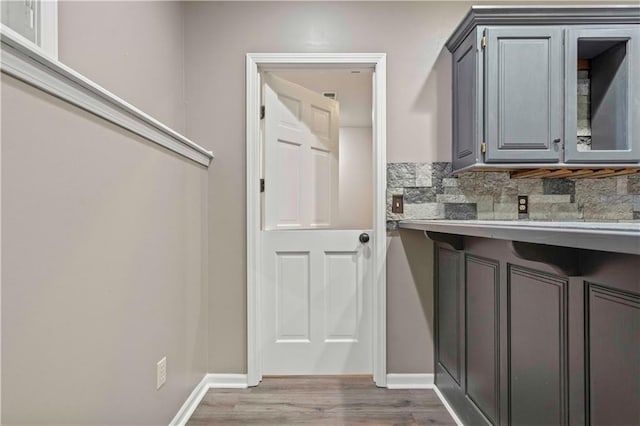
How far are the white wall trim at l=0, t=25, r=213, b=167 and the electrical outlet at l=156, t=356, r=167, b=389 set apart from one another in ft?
3.09

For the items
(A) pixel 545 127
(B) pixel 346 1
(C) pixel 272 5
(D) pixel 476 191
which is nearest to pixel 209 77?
(C) pixel 272 5

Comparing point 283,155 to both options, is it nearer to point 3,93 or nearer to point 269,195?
point 269,195

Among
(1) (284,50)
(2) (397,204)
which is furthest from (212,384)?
(1) (284,50)

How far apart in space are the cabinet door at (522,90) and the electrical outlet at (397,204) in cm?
56

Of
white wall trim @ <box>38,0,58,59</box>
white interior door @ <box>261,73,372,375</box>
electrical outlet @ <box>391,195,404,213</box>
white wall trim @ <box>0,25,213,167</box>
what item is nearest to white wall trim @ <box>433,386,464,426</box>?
white interior door @ <box>261,73,372,375</box>

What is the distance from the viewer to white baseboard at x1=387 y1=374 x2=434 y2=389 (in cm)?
227

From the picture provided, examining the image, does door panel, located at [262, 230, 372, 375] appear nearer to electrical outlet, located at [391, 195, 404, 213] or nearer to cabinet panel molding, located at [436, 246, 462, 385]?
electrical outlet, located at [391, 195, 404, 213]

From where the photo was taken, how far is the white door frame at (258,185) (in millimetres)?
2281

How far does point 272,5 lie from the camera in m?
2.29

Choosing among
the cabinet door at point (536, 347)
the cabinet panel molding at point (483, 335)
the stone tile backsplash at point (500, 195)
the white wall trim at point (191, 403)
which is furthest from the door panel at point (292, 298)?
the cabinet door at point (536, 347)

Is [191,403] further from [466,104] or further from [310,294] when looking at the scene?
[466,104]

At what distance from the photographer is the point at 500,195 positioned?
89.3 inches

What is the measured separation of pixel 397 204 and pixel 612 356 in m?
1.46

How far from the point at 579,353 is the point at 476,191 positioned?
54.5 inches
